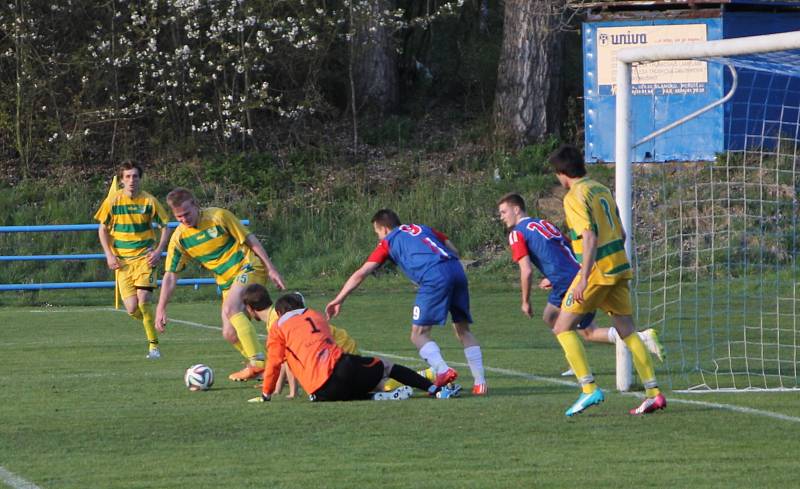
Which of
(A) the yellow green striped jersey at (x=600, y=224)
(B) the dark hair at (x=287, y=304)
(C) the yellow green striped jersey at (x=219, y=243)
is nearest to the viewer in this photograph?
(A) the yellow green striped jersey at (x=600, y=224)

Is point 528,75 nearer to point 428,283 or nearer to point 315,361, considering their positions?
point 428,283

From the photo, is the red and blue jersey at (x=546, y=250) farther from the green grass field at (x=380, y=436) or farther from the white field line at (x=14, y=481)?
the white field line at (x=14, y=481)

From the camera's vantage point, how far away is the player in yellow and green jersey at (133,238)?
13242mm

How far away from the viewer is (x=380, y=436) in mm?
7836

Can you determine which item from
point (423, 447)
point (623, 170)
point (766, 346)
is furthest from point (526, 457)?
point (766, 346)

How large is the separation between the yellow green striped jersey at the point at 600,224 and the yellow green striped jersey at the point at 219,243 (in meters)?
3.54

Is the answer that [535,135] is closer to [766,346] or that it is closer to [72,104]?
[72,104]

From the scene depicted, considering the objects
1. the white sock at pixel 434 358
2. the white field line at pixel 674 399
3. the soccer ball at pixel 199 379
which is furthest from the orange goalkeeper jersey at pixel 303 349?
the white field line at pixel 674 399

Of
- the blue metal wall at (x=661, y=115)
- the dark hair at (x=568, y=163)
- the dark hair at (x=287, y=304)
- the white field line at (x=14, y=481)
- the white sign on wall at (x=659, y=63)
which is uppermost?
the white sign on wall at (x=659, y=63)

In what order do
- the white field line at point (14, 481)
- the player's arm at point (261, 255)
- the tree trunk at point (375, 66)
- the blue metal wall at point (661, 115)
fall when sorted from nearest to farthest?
the white field line at point (14, 481) → the player's arm at point (261, 255) → the blue metal wall at point (661, 115) → the tree trunk at point (375, 66)

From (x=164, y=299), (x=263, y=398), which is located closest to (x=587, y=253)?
(x=263, y=398)

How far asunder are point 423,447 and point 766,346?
632 cm

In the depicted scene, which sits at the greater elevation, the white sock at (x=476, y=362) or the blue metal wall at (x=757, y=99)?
the blue metal wall at (x=757, y=99)

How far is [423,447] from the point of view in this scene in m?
7.46
